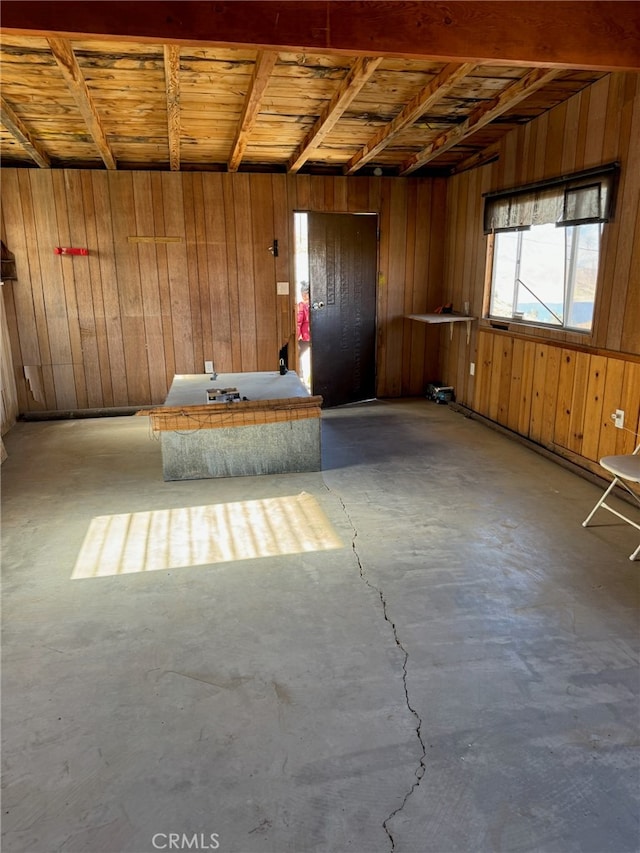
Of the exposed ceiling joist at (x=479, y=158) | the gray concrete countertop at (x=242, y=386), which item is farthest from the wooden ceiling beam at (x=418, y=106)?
the gray concrete countertop at (x=242, y=386)

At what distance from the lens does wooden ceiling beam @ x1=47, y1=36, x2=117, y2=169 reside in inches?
118

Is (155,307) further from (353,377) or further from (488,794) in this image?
(488,794)

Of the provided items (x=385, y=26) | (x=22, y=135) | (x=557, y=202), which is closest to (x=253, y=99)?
(x=385, y=26)

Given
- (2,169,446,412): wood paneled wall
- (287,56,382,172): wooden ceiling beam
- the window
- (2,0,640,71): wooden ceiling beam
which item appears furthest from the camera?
(2,169,446,412): wood paneled wall

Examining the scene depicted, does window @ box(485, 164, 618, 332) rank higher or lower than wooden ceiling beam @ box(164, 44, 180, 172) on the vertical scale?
lower

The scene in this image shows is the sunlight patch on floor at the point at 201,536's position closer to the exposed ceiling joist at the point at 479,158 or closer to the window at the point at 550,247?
the window at the point at 550,247

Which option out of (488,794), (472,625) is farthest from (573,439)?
(488,794)

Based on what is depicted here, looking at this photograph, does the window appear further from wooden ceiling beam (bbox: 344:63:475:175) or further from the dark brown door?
the dark brown door

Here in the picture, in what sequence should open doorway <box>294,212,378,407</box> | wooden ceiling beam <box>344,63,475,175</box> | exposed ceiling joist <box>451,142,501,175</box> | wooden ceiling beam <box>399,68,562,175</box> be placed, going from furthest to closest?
1. open doorway <box>294,212,378,407</box>
2. exposed ceiling joist <box>451,142,501,175</box>
3. wooden ceiling beam <box>399,68,562,175</box>
4. wooden ceiling beam <box>344,63,475,175</box>

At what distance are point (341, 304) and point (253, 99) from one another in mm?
2837

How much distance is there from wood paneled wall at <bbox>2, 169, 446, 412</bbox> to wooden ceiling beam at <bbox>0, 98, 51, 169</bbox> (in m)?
0.36

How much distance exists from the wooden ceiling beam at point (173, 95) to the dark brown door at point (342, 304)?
5.50 ft

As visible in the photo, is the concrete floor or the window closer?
the concrete floor

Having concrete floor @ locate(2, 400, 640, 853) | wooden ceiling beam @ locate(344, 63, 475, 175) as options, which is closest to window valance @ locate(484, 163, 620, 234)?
wooden ceiling beam @ locate(344, 63, 475, 175)
